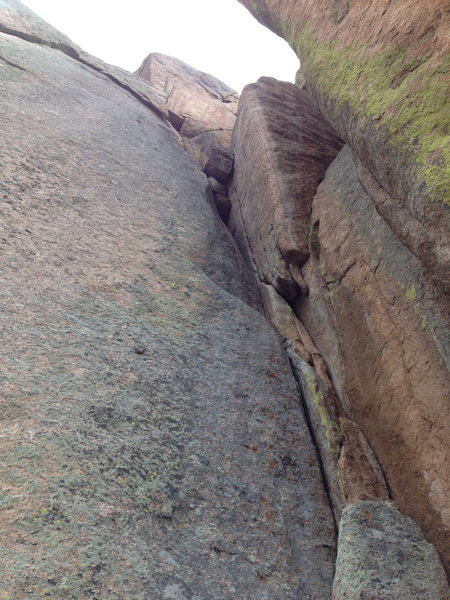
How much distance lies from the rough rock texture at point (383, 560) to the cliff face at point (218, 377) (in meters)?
0.02

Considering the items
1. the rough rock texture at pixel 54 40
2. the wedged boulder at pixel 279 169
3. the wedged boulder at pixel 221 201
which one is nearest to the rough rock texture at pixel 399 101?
the wedged boulder at pixel 279 169

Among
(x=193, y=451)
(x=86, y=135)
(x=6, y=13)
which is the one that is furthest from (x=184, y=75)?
(x=193, y=451)

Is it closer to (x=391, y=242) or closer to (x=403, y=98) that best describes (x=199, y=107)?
(x=391, y=242)

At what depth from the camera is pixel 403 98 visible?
19.5 ft

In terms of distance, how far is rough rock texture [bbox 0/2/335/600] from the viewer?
493 cm

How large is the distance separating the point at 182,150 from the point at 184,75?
1143cm

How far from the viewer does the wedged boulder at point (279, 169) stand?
392 inches

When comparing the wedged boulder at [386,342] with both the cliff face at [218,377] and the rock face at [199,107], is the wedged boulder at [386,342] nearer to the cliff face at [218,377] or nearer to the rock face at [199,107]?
the cliff face at [218,377]

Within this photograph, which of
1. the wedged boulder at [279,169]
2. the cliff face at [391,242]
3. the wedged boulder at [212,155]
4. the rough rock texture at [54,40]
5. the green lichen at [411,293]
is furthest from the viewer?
the rough rock texture at [54,40]

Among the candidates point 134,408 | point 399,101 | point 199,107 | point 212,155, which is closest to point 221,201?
point 212,155

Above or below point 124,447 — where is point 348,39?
above

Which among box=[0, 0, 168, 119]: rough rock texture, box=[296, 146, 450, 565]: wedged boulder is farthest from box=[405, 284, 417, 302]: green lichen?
box=[0, 0, 168, 119]: rough rock texture

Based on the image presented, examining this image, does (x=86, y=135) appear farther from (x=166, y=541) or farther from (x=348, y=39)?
(x=166, y=541)

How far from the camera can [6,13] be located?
1644 cm
